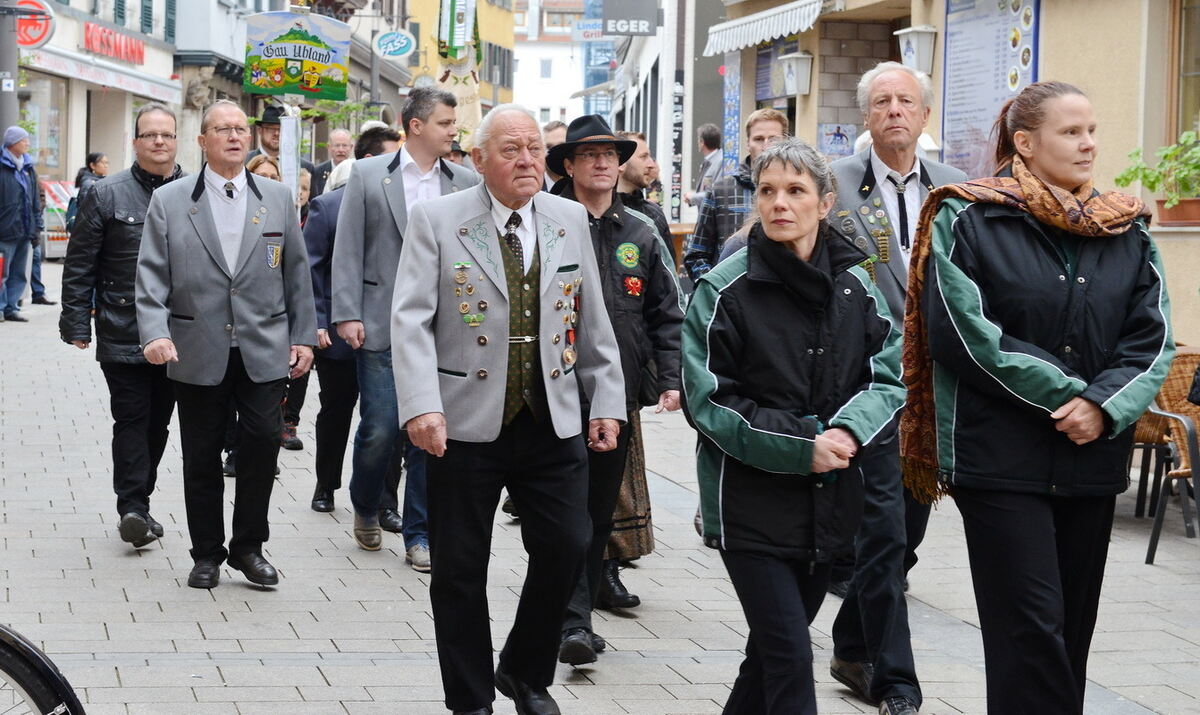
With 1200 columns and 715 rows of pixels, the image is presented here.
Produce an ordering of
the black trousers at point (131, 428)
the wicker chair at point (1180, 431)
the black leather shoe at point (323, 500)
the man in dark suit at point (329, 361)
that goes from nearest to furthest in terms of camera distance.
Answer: the black trousers at point (131, 428) → the wicker chair at point (1180, 431) → the man in dark suit at point (329, 361) → the black leather shoe at point (323, 500)

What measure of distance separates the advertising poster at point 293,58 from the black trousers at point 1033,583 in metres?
15.7

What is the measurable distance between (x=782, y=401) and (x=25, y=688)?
1934 mm

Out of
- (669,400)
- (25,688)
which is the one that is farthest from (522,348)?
(25,688)

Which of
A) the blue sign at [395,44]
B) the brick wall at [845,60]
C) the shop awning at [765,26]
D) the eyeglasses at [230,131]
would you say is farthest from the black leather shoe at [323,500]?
the blue sign at [395,44]

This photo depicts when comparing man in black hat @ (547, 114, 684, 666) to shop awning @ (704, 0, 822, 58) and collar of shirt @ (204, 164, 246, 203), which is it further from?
shop awning @ (704, 0, 822, 58)

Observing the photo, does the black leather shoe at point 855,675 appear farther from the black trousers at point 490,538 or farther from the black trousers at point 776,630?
the black trousers at point 776,630

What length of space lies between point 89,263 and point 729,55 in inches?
626

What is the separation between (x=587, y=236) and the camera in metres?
5.38

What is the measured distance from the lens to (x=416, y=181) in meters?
7.71

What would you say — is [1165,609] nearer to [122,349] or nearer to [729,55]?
[122,349]

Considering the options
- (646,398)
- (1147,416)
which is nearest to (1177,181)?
(1147,416)

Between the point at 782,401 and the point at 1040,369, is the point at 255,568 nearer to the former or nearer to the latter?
the point at 782,401

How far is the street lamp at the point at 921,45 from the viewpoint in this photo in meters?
15.8

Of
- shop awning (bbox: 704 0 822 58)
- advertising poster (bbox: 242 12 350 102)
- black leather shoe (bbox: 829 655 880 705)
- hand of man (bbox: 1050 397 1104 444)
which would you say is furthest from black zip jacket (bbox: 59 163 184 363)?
advertising poster (bbox: 242 12 350 102)
